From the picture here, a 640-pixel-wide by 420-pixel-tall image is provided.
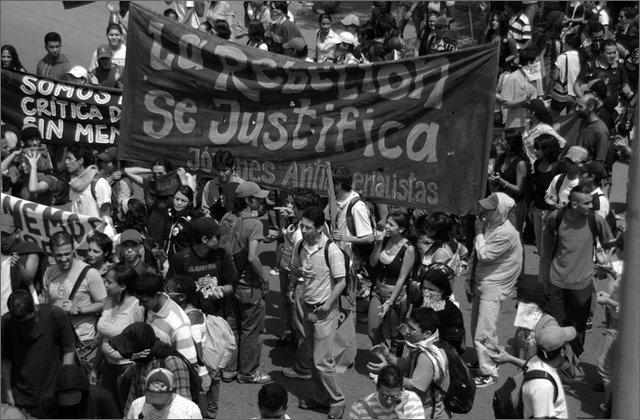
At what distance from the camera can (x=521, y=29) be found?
17891 mm

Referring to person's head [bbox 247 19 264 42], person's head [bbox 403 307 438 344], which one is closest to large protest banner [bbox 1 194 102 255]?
person's head [bbox 403 307 438 344]

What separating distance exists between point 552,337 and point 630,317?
5.13 ft

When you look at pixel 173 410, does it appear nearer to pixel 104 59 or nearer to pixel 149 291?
pixel 149 291

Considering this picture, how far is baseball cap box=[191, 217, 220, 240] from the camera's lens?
9.06m

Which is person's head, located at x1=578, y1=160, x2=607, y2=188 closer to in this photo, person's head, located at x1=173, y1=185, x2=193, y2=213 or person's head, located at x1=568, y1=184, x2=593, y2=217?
person's head, located at x1=568, y1=184, x2=593, y2=217

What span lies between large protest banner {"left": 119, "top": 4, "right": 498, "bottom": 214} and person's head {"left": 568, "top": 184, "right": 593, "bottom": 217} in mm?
796

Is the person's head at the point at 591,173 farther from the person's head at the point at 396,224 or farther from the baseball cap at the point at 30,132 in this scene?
the baseball cap at the point at 30,132

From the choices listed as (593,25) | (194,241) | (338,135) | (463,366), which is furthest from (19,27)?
(463,366)

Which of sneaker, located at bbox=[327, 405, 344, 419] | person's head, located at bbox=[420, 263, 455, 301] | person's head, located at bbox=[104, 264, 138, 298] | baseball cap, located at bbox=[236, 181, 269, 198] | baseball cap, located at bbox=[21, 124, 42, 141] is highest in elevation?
baseball cap, located at bbox=[21, 124, 42, 141]

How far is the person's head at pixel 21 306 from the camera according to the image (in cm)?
790

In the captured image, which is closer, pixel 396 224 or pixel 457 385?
pixel 457 385

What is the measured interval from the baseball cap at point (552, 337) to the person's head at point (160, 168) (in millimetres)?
4715

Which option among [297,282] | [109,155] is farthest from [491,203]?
[109,155]

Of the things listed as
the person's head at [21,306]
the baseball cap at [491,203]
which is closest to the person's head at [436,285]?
the baseball cap at [491,203]
